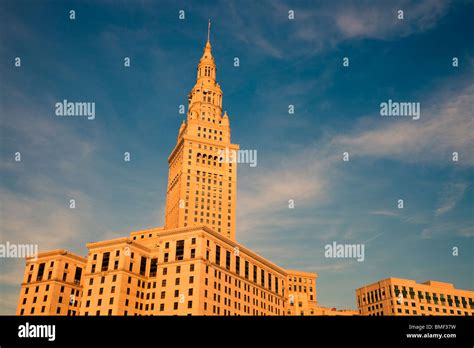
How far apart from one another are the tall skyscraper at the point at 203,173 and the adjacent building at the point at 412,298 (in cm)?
6386

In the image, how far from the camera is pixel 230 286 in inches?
4557

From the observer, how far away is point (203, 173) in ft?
569

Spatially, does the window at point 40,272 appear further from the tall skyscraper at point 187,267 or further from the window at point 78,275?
the window at point 78,275

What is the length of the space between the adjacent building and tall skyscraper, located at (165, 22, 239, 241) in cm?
6386

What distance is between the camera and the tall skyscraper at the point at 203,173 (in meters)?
162

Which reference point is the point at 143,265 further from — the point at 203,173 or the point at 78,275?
the point at 203,173

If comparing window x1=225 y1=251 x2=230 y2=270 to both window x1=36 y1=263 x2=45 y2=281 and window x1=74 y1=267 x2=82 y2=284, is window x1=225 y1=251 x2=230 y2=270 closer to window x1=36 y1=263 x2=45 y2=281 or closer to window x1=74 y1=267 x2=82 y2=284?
window x1=74 y1=267 x2=82 y2=284

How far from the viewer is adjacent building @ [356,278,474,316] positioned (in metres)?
168
